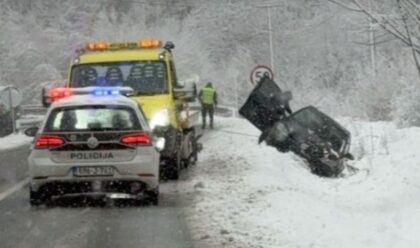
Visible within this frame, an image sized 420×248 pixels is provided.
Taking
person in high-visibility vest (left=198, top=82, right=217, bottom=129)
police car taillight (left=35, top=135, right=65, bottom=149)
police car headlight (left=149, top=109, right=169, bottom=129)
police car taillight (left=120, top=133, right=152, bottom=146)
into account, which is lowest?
person in high-visibility vest (left=198, top=82, right=217, bottom=129)

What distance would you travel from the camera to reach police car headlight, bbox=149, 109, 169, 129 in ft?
51.7

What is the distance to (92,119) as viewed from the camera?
1285cm

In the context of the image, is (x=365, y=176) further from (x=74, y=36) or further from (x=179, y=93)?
(x=74, y=36)

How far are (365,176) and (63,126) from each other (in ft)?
22.4

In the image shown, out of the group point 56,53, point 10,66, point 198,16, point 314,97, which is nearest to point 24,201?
point 314,97

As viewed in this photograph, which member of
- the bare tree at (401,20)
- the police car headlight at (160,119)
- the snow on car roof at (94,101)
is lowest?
the police car headlight at (160,119)

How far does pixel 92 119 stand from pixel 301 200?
10.1 ft

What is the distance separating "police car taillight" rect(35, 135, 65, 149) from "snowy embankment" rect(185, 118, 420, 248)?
197 centimetres

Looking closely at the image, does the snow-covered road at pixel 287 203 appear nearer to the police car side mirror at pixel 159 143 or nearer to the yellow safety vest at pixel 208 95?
the police car side mirror at pixel 159 143

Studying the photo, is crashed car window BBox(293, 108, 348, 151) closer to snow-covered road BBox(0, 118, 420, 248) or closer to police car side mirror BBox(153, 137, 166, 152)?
snow-covered road BBox(0, 118, 420, 248)

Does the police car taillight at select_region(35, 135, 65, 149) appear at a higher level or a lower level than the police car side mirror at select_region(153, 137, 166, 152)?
higher

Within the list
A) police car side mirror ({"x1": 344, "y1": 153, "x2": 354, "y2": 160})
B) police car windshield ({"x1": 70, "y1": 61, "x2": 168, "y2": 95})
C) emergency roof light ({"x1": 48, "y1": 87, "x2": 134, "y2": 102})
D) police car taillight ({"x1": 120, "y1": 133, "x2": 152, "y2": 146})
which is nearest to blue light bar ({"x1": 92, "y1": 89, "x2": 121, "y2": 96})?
emergency roof light ({"x1": 48, "y1": 87, "x2": 134, "y2": 102})

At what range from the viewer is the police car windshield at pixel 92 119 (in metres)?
12.7

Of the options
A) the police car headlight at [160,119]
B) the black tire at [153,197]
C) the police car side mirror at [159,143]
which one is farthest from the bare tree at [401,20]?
the police car headlight at [160,119]
